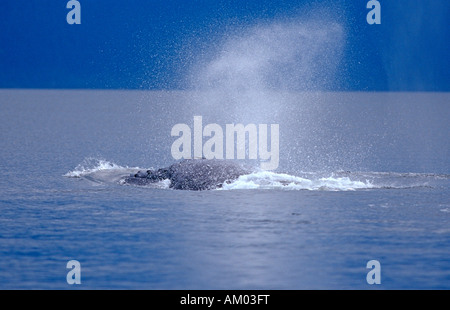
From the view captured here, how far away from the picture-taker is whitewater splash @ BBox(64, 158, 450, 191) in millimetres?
44053

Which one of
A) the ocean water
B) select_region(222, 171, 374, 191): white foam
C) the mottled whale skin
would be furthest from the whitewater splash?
the mottled whale skin

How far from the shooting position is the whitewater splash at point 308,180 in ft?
145

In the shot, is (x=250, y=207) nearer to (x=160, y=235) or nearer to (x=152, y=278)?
(x=160, y=235)

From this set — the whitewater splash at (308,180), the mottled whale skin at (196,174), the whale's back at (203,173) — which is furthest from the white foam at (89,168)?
the whale's back at (203,173)

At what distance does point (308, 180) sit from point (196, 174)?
5921mm

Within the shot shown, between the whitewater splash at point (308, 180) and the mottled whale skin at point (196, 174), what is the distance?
437 millimetres

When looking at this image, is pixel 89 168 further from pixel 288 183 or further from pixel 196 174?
pixel 288 183

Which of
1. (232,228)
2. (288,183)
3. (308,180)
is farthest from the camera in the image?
(308,180)

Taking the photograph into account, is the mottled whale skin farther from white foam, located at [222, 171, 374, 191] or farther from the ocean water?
the ocean water

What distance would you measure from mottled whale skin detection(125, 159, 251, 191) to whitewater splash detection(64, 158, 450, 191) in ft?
1.43

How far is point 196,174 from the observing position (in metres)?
44.9

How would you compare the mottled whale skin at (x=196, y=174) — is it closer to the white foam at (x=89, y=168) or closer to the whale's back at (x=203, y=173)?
the whale's back at (x=203, y=173)

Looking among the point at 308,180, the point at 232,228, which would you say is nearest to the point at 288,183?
the point at 308,180

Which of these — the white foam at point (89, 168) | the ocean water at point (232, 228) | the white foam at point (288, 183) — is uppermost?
the white foam at point (89, 168)
